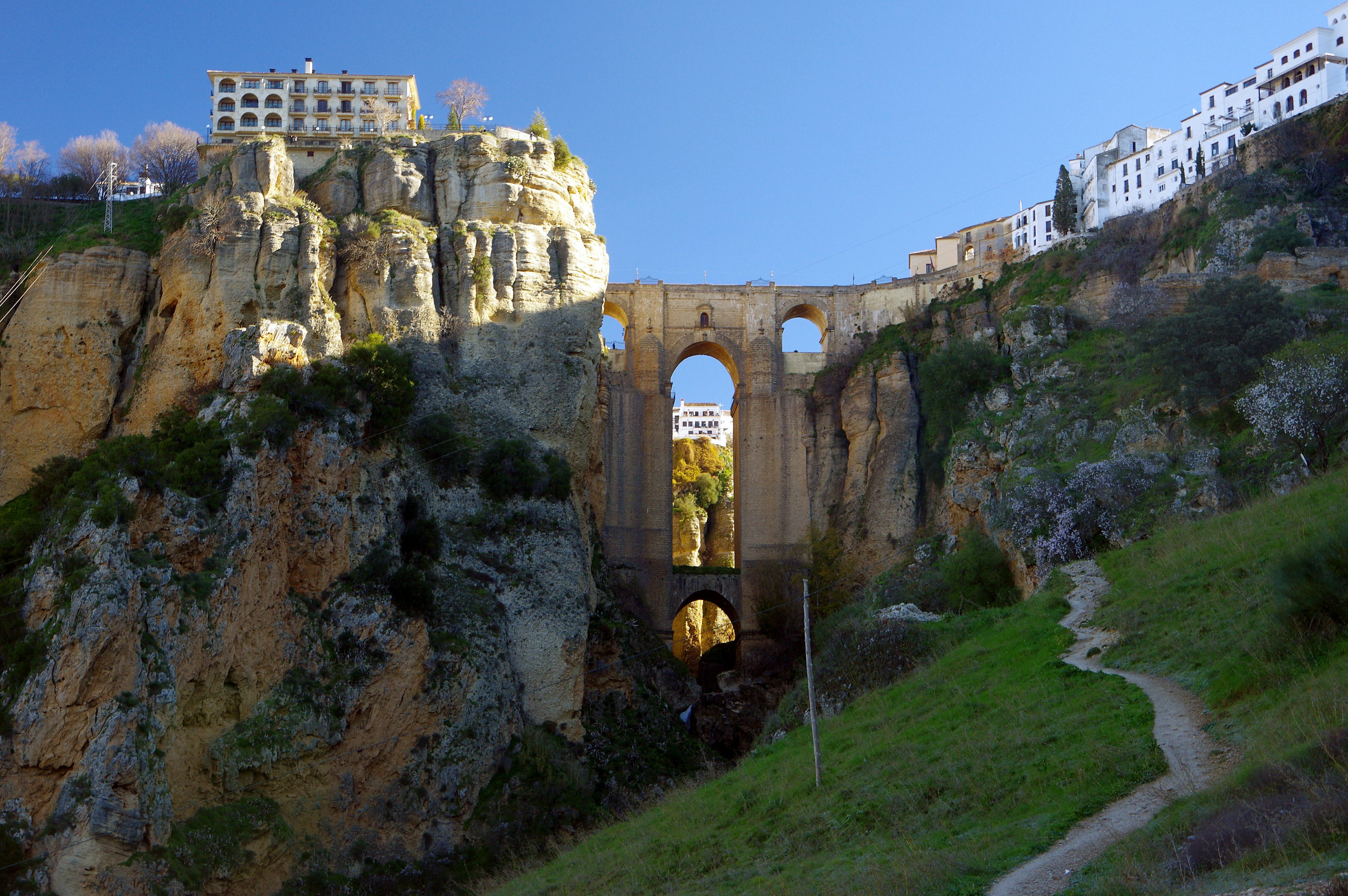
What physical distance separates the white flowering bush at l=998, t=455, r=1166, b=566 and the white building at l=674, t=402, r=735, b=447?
8113 cm

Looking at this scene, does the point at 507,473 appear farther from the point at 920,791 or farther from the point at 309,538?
the point at 920,791

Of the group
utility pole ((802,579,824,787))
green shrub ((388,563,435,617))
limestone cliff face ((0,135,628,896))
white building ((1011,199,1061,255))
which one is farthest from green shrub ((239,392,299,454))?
white building ((1011,199,1061,255))

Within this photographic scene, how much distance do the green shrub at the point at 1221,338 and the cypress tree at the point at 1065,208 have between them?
22875mm

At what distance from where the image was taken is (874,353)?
4894 cm

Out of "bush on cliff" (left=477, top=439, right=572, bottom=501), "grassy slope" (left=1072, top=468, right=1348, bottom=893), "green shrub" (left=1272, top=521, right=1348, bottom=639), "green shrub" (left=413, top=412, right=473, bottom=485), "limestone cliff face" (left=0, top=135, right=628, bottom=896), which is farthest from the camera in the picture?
"bush on cliff" (left=477, top=439, right=572, bottom=501)

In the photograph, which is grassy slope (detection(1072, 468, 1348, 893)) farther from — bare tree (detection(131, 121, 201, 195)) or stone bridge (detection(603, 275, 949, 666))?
bare tree (detection(131, 121, 201, 195))

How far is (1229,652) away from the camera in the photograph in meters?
16.4

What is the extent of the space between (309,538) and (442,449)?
551 centimetres

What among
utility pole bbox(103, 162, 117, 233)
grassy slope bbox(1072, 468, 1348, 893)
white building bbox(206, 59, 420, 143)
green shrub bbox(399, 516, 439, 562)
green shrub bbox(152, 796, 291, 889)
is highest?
white building bbox(206, 59, 420, 143)

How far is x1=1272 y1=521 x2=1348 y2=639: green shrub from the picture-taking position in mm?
14359

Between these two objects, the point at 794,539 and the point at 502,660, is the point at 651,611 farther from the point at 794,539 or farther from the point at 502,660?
the point at 502,660

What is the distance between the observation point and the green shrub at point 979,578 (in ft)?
99.6

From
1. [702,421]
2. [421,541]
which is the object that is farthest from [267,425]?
[702,421]

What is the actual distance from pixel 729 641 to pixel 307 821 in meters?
30.4
